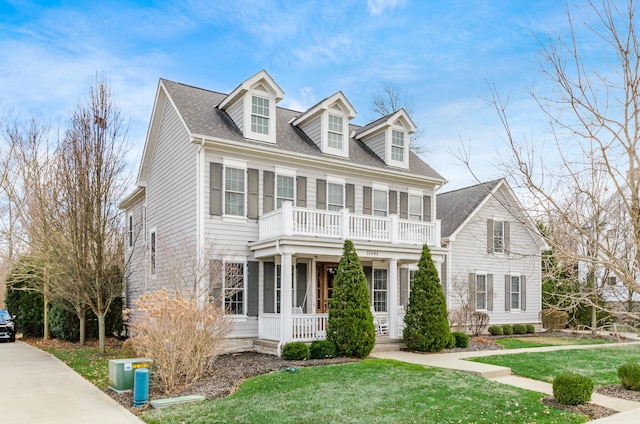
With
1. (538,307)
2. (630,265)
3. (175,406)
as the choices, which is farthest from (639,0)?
(538,307)

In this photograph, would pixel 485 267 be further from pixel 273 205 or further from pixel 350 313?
pixel 273 205

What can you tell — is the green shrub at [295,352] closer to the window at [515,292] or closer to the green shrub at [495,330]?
the green shrub at [495,330]

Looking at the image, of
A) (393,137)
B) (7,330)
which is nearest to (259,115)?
(393,137)

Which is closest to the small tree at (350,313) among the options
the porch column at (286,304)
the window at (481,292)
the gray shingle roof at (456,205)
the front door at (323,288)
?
the porch column at (286,304)

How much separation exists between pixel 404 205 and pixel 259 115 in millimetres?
6719

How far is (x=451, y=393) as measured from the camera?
9.58 metres

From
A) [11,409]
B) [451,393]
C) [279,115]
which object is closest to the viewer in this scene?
[11,409]

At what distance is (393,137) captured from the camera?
67.4 feet

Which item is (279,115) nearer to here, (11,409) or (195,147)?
(195,147)

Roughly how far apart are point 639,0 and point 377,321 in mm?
13977

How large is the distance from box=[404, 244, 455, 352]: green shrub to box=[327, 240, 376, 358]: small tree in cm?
180

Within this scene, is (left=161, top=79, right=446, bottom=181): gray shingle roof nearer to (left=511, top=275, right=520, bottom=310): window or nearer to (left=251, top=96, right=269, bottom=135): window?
(left=251, top=96, right=269, bottom=135): window

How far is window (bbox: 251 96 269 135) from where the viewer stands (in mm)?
17297

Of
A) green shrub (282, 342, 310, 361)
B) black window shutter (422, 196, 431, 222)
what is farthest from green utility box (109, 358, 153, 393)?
black window shutter (422, 196, 431, 222)
